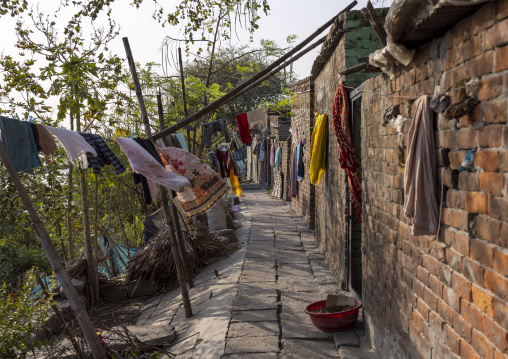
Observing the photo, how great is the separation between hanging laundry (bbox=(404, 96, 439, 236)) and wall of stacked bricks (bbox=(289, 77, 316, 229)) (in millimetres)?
7972

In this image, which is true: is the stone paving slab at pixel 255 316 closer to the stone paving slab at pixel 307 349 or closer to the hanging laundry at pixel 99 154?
the stone paving slab at pixel 307 349

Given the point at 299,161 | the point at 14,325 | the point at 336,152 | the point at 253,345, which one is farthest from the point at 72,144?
the point at 299,161

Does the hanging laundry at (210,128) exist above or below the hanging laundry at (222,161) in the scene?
above

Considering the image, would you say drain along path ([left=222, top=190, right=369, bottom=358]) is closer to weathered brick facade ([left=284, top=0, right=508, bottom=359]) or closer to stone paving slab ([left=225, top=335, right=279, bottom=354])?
stone paving slab ([left=225, top=335, right=279, bottom=354])

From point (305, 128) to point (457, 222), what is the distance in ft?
30.1

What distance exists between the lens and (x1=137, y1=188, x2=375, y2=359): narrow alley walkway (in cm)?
473

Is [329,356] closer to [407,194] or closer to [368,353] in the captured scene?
[368,353]

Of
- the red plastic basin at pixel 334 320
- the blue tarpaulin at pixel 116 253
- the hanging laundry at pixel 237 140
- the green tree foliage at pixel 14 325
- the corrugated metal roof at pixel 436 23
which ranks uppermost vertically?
the corrugated metal roof at pixel 436 23

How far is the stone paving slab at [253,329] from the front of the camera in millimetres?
5029

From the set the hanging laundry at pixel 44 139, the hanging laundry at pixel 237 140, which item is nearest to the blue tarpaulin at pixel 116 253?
the hanging laundry at pixel 237 140

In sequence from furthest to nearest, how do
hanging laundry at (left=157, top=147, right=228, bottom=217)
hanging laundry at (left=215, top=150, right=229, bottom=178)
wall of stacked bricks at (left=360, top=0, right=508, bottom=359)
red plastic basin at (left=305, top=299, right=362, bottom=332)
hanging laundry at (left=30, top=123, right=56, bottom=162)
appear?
hanging laundry at (left=215, top=150, right=229, bottom=178) < hanging laundry at (left=157, top=147, right=228, bottom=217) < red plastic basin at (left=305, top=299, right=362, bottom=332) < hanging laundry at (left=30, top=123, right=56, bottom=162) < wall of stacked bricks at (left=360, top=0, right=508, bottom=359)

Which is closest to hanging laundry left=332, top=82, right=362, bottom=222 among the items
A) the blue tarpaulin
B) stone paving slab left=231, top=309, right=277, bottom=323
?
stone paving slab left=231, top=309, right=277, bottom=323

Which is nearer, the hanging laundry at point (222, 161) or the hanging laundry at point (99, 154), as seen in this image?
the hanging laundry at point (99, 154)

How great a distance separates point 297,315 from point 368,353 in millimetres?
1235
